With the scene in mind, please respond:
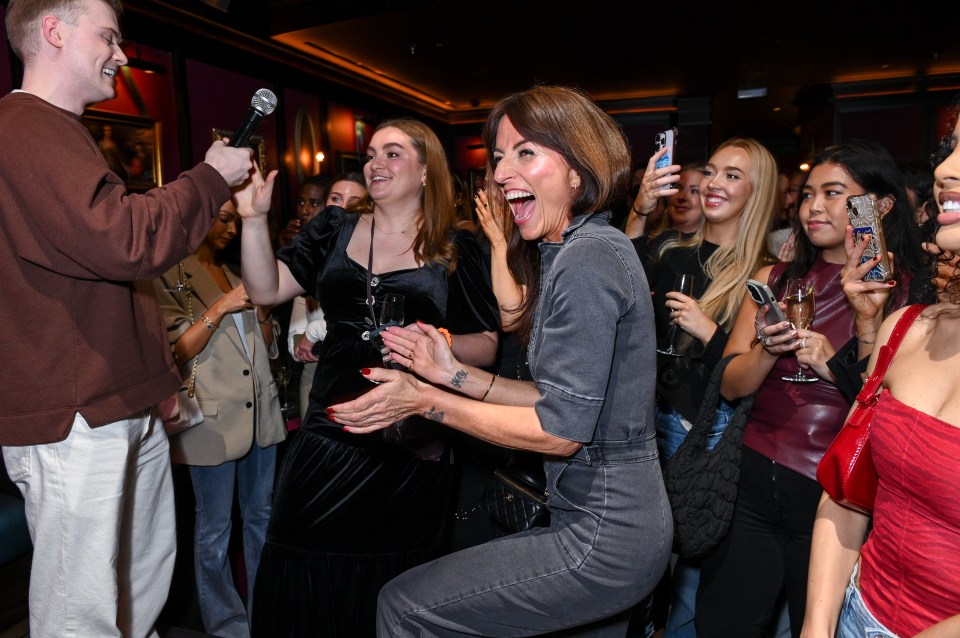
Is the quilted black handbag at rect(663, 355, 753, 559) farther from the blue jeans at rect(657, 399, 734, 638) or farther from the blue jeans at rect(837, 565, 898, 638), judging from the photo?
the blue jeans at rect(837, 565, 898, 638)

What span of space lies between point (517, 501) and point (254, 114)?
1.30 m

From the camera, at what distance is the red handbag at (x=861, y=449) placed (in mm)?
1282

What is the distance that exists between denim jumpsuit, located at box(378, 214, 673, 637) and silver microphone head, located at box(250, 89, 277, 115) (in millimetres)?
984

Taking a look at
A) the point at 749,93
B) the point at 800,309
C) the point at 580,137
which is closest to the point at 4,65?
the point at 580,137

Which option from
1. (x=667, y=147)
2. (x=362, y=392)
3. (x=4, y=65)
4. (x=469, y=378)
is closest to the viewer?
(x=469, y=378)

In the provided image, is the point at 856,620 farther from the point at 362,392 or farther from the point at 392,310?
the point at 362,392

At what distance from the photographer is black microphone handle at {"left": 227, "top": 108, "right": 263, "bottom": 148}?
6.08 feet

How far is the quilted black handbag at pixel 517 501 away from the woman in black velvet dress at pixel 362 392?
0.42 metres

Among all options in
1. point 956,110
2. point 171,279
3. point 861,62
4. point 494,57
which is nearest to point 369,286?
point 171,279

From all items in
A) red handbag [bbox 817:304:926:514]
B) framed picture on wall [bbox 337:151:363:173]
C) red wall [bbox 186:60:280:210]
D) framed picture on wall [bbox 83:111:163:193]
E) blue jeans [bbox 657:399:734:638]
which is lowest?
blue jeans [bbox 657:399:734:638]

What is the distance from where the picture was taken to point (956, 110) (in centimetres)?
133

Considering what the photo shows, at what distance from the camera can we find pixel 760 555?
1935mm

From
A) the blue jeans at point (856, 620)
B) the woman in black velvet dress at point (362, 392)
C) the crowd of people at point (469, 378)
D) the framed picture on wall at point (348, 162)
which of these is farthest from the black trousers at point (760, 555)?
the framed picture on wall at point (348, 162)

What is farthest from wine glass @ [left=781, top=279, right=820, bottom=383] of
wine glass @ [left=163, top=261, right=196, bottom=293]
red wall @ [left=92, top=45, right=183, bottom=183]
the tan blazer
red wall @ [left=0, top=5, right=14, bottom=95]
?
red wall @ [left=92, top=45, right=183, bottom=183]
